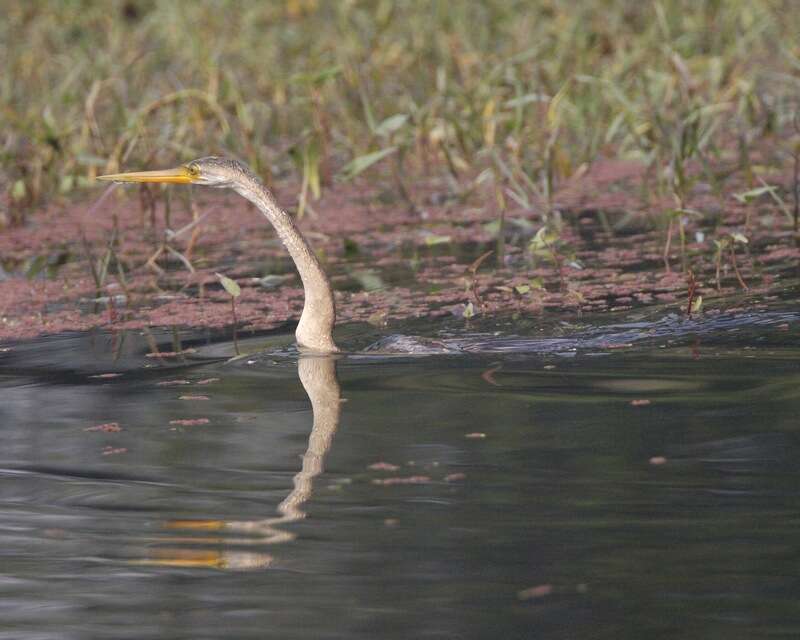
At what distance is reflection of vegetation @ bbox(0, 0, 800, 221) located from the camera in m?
8.96

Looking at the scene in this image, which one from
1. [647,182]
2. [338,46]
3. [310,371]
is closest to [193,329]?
[310,371]

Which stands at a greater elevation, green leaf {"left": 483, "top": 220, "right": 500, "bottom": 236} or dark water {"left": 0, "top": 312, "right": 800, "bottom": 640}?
green leaf {"left": 483, "top": 220, "right": 500, "bottom": 236}

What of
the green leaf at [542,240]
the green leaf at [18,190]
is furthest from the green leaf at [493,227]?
the green leaf at [18,190]

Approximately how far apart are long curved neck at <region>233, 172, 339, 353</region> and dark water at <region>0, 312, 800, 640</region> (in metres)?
0.11

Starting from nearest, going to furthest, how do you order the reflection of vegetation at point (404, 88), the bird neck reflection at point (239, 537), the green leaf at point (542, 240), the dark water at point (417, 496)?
1. the dark water at point (417, 496)
2. the bird neck reflection at point (239, 537)
3. the green leaf at point (542, 240)
4. the reflection of vegetation at point (404, 88)

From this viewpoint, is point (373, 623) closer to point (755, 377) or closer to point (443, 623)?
point (443, 623)

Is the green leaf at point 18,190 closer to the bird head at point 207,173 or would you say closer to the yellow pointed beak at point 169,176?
the yellow pointed beak at point 169,176

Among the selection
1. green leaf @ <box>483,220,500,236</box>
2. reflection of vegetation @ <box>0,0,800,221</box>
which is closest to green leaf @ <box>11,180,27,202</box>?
reflection of vegetation @ <box>0,0,800,221</box>

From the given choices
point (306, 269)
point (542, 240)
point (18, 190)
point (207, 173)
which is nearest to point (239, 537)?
point (306, 269)

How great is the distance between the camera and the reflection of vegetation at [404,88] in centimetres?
896

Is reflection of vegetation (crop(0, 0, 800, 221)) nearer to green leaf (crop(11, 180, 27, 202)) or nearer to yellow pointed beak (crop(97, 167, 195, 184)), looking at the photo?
green leaf (crop(11, 180, 27, 202))

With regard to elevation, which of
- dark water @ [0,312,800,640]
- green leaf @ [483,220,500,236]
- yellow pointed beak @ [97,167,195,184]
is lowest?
dark water @ [0,312,800,640]

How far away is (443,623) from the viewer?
291 cm

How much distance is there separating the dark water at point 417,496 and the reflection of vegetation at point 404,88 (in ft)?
9.67
